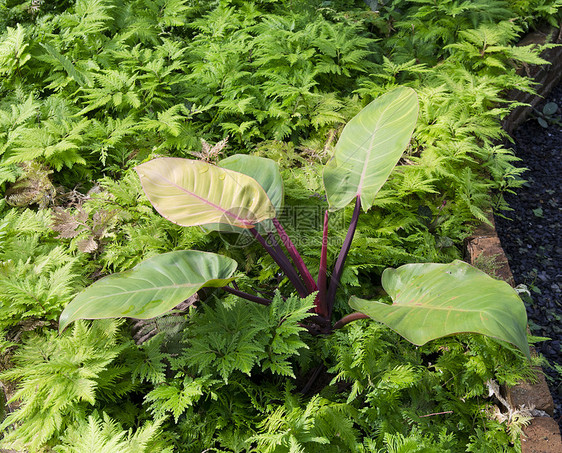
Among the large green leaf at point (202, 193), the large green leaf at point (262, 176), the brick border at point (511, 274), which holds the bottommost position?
the brick border at point (511, 274)

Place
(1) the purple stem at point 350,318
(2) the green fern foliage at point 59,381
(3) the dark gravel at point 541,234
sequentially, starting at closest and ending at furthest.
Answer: (2) the green fern foliage at point 59,381 → (1) the purple stem at point 350,318 → (3) the dark gravel at point 541,234

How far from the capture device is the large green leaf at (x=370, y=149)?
201cm

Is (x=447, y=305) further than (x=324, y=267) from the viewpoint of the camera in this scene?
No

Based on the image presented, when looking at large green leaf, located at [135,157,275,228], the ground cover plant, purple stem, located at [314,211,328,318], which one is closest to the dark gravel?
the ground cover plant

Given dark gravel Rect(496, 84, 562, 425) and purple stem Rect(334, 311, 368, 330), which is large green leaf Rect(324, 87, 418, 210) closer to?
purple stem Rect(334, 311, 368, 330)

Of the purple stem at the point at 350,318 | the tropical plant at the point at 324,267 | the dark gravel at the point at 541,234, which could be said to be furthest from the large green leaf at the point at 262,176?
the dark gravel at the point at 541,234

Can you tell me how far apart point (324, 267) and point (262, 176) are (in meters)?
0.52

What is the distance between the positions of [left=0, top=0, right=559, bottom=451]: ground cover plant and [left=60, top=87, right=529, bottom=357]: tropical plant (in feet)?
0.72

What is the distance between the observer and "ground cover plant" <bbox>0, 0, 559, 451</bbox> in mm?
1761

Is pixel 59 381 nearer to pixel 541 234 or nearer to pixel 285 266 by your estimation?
pixel 285 266

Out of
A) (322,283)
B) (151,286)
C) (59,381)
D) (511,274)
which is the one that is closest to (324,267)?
(322,283)

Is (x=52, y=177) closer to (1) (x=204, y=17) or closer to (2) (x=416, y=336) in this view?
(1) (x=204, y=17)

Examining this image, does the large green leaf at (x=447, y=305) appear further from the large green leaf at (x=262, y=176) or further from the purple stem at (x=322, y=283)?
the large green leaf at (x=262, y=176)

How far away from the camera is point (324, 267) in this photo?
80.5 inches
